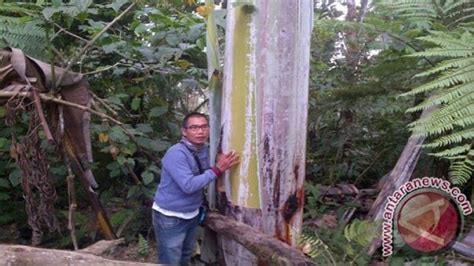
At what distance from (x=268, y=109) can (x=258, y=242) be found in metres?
0.68

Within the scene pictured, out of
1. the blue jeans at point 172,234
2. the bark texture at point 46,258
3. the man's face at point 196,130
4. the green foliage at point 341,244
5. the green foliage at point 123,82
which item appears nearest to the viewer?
the bark texture at point 46,258

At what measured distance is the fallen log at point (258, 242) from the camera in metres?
1.92

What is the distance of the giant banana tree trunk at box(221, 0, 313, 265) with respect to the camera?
7.91 ft

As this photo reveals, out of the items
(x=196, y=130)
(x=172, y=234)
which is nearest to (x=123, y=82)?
(x=196, y=130)

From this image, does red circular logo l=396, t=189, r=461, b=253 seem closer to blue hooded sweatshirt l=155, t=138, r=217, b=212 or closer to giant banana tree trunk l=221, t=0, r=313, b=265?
giant banana tree trunk l=221, t=0, r=313, b=265

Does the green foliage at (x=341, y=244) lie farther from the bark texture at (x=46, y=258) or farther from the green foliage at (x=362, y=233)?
the bark texture at (x=46, y=258)

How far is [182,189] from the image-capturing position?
288 centimetres

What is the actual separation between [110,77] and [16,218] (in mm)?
1522

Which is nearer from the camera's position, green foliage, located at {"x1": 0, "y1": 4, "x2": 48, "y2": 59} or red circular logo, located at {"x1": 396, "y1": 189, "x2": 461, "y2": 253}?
red circular logo, located at {"x1": 396, "y1": 189, "x2": 461, "y2": 253}

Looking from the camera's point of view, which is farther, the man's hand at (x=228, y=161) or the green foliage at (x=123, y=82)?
the green foliage at (x=123, y=82)

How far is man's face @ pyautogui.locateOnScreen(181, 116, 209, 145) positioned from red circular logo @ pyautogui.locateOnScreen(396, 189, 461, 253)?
48.6 inches

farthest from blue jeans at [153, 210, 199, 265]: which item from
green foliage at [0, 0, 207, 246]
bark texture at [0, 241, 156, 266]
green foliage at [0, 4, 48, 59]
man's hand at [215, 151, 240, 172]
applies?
green foliage at [0, 4, 48, 59]

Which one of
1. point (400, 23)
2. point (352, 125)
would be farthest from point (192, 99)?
point (400, 23)

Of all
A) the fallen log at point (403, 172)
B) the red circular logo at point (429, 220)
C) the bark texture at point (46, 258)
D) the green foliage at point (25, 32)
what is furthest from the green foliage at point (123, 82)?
the red circular logo at point (429, 220)
